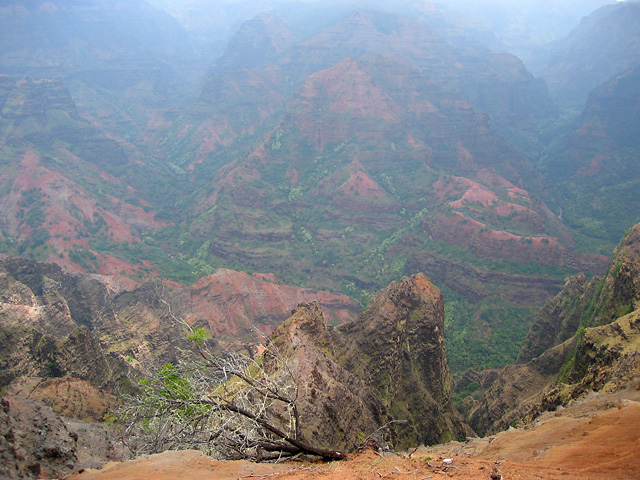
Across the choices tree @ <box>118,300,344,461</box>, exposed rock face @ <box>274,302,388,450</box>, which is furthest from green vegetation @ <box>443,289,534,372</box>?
tree @ <box>118,300,344,461</box>

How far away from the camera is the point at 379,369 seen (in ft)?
110

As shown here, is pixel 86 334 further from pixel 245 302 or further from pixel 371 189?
pixel 371 189

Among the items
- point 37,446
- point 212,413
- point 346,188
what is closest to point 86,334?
point 37,446

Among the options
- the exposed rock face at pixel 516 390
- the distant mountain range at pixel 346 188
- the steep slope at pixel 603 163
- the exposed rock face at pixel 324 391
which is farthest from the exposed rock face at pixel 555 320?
the steep slope at pixel 603 163

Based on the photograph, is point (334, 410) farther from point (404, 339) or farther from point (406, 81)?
point (406, 81)

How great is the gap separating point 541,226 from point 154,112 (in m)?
170

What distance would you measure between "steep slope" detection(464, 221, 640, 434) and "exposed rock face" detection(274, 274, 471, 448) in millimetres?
6181

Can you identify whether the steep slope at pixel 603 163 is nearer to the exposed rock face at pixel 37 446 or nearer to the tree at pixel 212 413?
the tree at pixel 212 413

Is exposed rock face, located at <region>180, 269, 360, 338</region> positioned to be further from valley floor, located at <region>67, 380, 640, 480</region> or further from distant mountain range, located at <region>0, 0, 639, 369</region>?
valley floor, located at <region>67, 380, 640, 480</region>

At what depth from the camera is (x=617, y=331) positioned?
31.2m

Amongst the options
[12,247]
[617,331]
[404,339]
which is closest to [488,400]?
[404,339]

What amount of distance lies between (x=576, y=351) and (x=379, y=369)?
16.4 meters

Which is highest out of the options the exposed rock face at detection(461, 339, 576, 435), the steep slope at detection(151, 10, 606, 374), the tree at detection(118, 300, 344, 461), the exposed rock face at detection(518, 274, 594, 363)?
the steep slope at detection(151, 10, 606, 374)

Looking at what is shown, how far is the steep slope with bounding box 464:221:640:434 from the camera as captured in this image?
29000 mm
